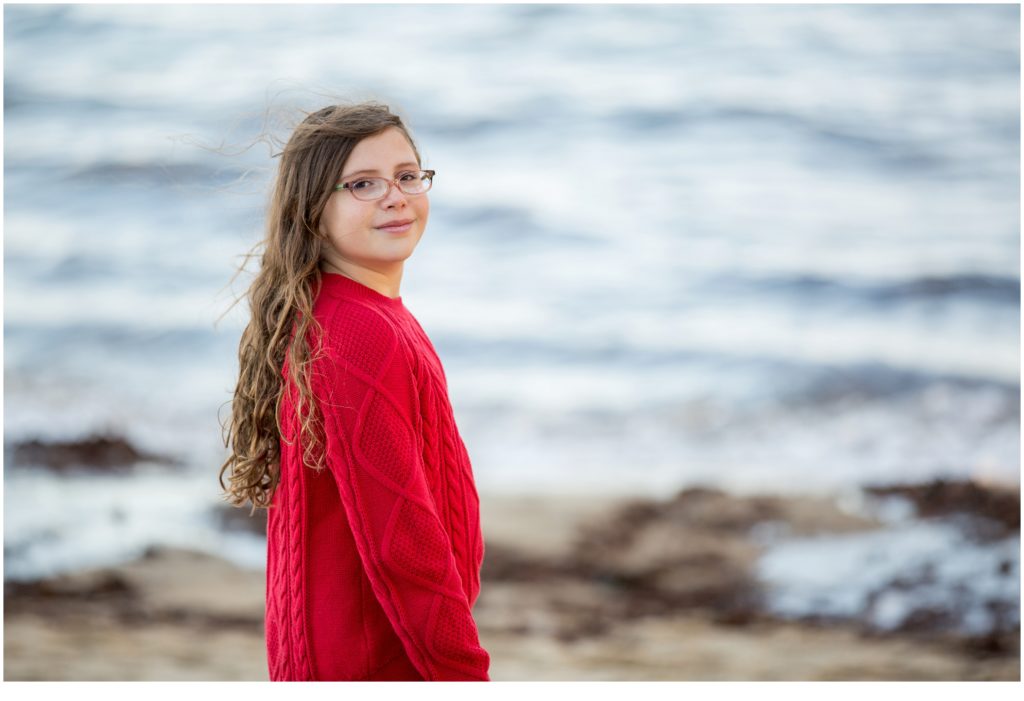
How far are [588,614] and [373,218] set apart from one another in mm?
3132

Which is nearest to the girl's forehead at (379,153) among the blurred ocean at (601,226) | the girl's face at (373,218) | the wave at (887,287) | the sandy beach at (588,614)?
the girl's face at (373,218)

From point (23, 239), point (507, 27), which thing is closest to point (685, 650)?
point (507, 27)

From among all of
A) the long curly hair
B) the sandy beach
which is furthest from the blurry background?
the long curly hair

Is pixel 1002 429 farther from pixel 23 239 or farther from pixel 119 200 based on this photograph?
pixel 23 239

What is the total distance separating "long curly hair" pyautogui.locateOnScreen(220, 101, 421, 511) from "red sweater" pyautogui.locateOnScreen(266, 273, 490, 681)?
4cm

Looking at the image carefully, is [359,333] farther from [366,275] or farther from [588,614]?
[588,614]

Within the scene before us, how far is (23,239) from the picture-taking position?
4895mm

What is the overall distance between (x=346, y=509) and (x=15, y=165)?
4.41 meters

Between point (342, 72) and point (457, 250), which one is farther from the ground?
point (342, 72)

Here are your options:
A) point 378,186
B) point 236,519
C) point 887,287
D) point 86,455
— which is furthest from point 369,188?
point 887,287

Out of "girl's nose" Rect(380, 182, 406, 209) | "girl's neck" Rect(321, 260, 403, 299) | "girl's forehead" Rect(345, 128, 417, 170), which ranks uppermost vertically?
"girl's forehead" Rect(345, 128, 417, 170)

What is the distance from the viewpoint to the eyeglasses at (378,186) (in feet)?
4.33

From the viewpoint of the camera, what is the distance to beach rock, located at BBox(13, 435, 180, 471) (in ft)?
14.8

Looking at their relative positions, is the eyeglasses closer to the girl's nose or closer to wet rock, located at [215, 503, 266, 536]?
the girl's nose
